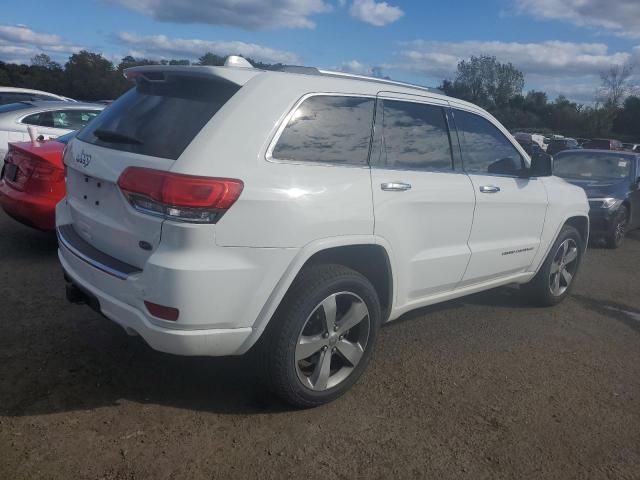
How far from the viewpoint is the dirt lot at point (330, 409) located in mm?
2754

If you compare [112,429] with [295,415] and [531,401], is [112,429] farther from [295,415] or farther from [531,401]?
[531,401]

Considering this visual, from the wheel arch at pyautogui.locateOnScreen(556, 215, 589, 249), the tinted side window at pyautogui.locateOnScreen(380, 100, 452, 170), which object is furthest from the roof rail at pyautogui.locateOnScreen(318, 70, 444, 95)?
the wheel arch at pyautogui.locateOnScreen(556, 215, 589, 249)

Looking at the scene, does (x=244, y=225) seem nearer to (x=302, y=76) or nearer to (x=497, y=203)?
(x=302, y=76)

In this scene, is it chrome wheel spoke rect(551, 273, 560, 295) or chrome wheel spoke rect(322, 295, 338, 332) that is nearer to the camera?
chrome wheel spoke rect(322, 295, 338, 332)

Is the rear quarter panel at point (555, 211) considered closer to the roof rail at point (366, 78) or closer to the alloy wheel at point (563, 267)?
the alloy wheel at point (563, 267)

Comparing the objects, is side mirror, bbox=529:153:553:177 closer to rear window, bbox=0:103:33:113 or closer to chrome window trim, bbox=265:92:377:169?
chrome window trim, bbox=265:92:377:169

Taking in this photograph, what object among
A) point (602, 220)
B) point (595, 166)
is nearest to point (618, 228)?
point (602, 220)

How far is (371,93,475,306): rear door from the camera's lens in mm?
3410

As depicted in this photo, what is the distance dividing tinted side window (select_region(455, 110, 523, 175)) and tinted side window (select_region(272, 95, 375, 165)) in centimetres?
101

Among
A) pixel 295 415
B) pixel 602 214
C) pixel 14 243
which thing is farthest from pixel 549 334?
pixel 14 243

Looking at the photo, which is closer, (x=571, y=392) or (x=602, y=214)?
(x=571, y=392)

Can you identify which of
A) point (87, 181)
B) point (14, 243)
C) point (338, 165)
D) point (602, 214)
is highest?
point (338, 165)

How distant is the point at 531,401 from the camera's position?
11.6 ft

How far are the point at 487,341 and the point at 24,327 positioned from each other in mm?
3499
